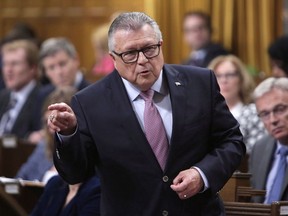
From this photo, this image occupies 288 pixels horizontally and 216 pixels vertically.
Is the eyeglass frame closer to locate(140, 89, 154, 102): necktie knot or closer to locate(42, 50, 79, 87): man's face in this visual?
locate(42, 50, 79, 87): man's face

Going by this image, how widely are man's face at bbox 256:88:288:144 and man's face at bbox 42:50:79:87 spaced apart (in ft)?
10.1

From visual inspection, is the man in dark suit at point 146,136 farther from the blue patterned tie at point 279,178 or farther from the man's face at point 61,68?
the man's face at point 61,68

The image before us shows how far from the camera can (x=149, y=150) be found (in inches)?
150

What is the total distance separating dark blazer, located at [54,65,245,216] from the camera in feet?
12.5

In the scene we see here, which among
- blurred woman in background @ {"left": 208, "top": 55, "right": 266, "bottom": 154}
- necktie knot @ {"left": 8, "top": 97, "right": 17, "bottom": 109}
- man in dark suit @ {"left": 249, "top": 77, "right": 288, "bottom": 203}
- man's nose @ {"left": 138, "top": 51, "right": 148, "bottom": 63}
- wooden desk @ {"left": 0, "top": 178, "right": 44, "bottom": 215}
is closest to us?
man's nose @ {"left": 138, "top": 51, "right": 148, "bottom": 63}

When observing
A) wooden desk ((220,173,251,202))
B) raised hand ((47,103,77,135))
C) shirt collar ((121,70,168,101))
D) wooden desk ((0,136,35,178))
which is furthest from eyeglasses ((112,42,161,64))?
wooden desk ((0,136,35,178))

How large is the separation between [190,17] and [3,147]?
9.66 feet

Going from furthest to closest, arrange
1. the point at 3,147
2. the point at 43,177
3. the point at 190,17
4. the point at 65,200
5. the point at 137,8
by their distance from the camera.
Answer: the point at 137,8
the point at 190,17
the point at 3,147
the point at 43,177
the point at 65,200

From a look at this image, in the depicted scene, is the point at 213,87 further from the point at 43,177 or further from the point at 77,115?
the point at 43,177

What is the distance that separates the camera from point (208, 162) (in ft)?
12.4

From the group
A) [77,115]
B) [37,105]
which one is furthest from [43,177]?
[77,115]

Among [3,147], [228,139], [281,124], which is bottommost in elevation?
[3,147]

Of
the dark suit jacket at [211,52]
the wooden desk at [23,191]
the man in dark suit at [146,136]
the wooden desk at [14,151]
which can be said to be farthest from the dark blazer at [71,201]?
the dark suit jacket at [211,52]

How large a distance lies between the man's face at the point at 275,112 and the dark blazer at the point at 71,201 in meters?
1.07
